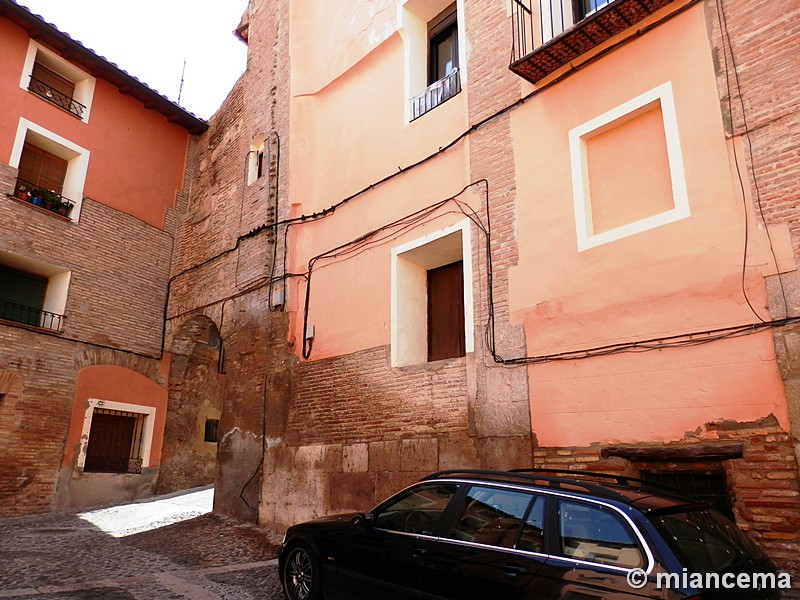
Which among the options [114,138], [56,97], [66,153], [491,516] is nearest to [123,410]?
[66,153]

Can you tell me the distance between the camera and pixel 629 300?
5746 mm

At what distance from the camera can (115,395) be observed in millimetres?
12180

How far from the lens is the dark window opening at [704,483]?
509cm

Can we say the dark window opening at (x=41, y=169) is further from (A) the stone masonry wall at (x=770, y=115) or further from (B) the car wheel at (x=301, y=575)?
(A) the stone masonry wall at (x=770, y=115)

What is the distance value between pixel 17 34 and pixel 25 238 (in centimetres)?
428

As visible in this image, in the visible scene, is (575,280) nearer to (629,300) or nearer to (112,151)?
(629,300)

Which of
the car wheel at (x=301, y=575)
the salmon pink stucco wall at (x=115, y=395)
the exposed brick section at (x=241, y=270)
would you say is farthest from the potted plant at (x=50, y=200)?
the car wheel at (x=301, y=575)

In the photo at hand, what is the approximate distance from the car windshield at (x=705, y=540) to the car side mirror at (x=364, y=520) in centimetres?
208

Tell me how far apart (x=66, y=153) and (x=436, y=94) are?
8.55 metres

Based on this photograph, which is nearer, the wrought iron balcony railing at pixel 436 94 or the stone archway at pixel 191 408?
the wrought iron balcony railing at pixel 436 94

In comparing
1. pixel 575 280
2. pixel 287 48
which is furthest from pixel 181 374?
pixel 575 280

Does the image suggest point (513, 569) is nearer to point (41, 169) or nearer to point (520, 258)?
point (520, 258)

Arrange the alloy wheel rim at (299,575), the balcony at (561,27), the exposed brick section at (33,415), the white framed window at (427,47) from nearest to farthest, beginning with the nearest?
1. the alloy wheel rim at (299,575)
2. the balcony at (561,27)
3. the white framed window at (427,47)
4. the exposed brick section at (33,415)

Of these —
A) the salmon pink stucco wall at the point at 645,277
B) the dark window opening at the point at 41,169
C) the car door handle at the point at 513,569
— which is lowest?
the car door handle at the point at 513,569
